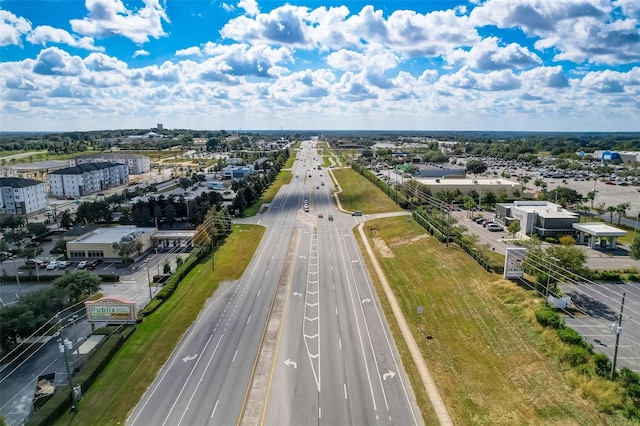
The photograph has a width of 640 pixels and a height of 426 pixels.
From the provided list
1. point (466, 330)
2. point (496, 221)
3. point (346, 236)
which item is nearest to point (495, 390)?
point (466, 330)

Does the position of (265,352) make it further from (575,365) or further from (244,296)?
(575,365)

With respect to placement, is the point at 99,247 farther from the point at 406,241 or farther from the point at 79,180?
the point at 79,180

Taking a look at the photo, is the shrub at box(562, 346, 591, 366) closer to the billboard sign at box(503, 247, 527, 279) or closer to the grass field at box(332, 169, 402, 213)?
the billboard sign at box(503, 247, 527, 279)

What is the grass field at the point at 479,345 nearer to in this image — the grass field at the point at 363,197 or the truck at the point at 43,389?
the truck at the point at 43,389

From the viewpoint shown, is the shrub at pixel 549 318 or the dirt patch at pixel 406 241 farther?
the dirt patch at pixel 406 241

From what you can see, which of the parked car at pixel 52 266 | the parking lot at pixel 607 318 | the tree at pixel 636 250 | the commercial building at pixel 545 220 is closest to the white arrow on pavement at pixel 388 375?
the parking lot at pixel 607 318
